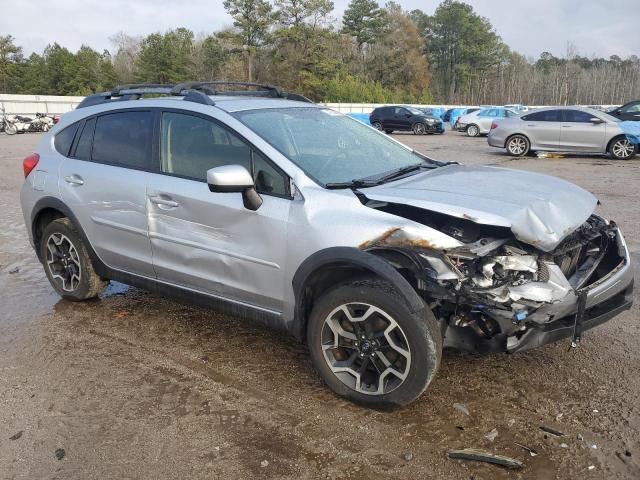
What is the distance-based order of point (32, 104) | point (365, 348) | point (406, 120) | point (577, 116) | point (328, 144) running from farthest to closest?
point (32, 104) < point (406, 120) < point (577, 116) < point (328, 144) < point (365, 348)

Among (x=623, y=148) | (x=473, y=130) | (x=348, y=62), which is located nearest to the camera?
(x=623, y=148)

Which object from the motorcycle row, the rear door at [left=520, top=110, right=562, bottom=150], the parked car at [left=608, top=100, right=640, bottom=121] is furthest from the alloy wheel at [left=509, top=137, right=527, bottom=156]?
the motorcycle row

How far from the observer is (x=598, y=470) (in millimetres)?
2619

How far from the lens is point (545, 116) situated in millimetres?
16266

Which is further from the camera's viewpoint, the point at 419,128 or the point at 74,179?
the point at 419,128

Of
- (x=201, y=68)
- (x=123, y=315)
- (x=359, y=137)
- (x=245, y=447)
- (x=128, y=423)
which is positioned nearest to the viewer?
(x=245, y=447)

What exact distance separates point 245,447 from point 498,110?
29.2 metres

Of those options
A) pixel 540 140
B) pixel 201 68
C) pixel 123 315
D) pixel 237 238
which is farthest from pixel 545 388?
pixel 201 68

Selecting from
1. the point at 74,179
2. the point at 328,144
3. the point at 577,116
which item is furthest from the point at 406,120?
the point at 328,144

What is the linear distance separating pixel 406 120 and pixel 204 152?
1099 inches

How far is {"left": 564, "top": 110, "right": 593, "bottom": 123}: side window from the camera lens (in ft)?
51.0

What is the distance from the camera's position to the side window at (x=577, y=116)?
51.0ft

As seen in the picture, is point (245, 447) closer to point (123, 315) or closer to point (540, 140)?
point (123, 315)

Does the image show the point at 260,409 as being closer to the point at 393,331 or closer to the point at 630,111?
the point at 393,331
